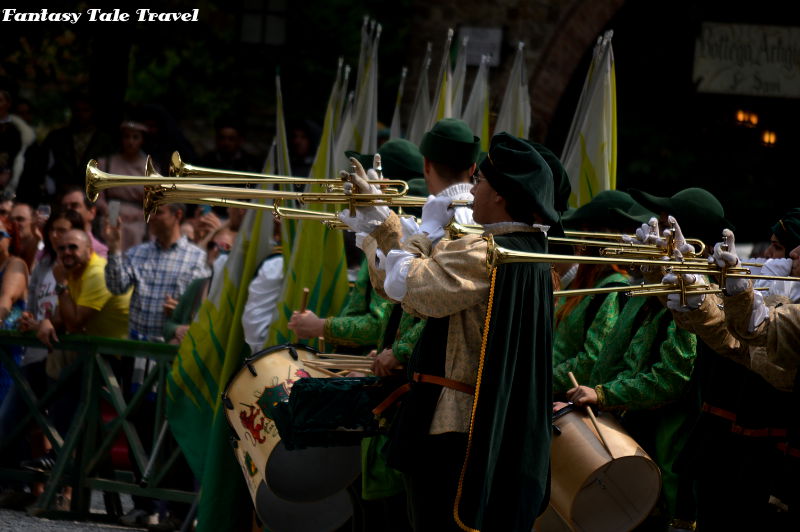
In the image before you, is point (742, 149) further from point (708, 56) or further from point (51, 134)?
point (51, 134)

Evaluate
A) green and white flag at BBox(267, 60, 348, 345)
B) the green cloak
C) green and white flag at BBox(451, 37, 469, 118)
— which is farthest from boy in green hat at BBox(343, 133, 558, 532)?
green and white flag at BBox(451, 37, 469, 118)

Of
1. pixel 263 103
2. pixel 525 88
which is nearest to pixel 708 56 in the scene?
pixel 263 103

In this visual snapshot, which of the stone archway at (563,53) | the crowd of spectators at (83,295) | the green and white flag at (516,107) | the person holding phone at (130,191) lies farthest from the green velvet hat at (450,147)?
the stone archway at (563,53)

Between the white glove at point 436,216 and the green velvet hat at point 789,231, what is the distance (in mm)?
1423

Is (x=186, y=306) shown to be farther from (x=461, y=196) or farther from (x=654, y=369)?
(x=654, y=369)

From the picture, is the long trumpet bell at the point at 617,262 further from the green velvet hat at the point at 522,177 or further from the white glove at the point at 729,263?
the green velvet hat at the point at 522,177

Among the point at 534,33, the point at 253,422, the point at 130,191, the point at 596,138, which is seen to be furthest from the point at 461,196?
the point at 534,33

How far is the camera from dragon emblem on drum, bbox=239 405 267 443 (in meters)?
6.20

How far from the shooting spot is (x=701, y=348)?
5.66 meters

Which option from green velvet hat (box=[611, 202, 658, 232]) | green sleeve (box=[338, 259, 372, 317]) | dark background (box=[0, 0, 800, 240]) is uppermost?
dark background (box=[0, 0, 800, 240])

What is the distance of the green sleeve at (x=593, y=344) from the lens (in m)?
6.02

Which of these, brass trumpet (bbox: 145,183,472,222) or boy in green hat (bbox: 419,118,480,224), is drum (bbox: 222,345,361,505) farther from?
brass trumpet (bbox: 145,183,472,222)

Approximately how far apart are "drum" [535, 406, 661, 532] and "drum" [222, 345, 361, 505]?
50.0 inches

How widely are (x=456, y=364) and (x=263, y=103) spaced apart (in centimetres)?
1182
